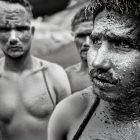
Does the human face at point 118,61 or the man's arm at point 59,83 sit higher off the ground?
the human face at point 118,61

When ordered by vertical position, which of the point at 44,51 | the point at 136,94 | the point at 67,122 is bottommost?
the point at 44,51

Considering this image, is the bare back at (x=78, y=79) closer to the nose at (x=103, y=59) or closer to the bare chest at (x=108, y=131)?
the bare chest at (x=108, y=131)

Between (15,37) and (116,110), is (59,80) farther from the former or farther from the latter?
(116,110)

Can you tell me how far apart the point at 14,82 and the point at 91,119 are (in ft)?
6.23

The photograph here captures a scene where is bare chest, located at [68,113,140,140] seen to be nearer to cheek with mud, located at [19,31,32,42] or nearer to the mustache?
the mustache

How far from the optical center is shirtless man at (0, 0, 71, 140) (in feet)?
12.4

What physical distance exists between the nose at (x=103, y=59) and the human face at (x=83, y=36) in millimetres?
2224

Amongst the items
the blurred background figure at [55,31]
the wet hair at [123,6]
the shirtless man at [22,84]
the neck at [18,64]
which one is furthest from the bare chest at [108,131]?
the blurred background figure at [55,31]

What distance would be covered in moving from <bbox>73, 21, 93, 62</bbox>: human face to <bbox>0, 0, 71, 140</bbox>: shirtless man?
0.39m

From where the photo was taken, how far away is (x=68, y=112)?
2.16 metres

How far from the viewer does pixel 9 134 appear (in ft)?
12.4

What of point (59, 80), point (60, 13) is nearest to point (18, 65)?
point (59, 80)

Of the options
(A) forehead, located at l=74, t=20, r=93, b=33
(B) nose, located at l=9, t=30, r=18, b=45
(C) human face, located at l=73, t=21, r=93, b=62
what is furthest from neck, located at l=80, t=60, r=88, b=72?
(B) nose, located at l=9, t=30, r=18, b=45

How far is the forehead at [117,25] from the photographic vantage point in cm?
196
